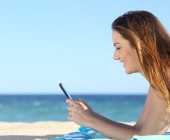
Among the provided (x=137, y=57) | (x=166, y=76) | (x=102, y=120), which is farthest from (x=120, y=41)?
(x=102, y=120)

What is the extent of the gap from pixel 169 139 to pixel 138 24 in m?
0.92

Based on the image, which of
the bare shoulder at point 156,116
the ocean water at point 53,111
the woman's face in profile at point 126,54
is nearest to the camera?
the bare shoulder at point 156,116

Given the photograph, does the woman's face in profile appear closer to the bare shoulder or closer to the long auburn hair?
the long auburn hair

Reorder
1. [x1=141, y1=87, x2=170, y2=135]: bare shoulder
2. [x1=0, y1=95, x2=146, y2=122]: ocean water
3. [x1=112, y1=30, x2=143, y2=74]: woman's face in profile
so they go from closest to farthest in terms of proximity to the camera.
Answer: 1. [x1=141, y1=87, x2=170, y2=135]: bare shoulder
2. [x1=112, y1=30, x2=143, y2=74]: woman's face in profile
3. [x1=0, y1=95, x2=146, y2=122]: ocean water

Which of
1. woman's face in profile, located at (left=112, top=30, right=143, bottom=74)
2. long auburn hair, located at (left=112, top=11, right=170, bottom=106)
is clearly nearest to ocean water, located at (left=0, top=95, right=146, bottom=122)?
woman's face in profile, located at (left=112, top=30, right=143, bottom=74)

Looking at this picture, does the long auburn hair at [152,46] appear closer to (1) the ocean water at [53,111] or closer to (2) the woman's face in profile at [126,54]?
(2) the woman's face in profile at [126,54]

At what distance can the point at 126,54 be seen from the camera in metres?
2.83

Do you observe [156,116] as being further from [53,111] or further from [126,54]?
[53,111]

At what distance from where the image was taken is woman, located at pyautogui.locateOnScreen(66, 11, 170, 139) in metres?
2.62

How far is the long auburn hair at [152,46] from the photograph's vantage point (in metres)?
2.67

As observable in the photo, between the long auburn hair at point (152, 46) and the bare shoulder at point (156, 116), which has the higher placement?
the long auburn hair at point (152, 46)

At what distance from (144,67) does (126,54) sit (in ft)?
0.67

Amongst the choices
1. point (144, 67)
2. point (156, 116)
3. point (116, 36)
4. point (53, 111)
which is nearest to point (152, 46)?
point (144, 67)

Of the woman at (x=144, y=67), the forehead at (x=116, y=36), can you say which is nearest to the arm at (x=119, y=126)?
the woman at (x=144, y=67)
